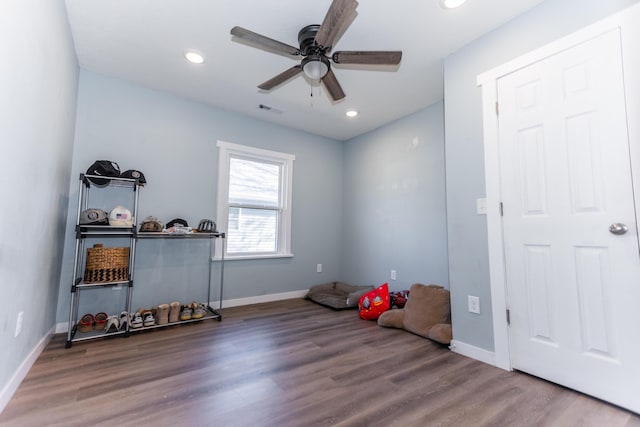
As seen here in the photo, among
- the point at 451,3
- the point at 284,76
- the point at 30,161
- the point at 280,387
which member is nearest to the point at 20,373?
the point at 30,161

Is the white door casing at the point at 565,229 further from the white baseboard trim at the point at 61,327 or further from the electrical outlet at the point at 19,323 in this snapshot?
the white baseboard trim at the point at 61,327

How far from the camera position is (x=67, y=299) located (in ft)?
8.87

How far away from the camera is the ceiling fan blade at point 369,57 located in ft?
6.48

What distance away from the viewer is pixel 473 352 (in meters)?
2.23

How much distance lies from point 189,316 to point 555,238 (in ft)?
10.7

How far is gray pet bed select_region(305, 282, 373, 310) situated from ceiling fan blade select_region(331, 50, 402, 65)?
2.72 metres

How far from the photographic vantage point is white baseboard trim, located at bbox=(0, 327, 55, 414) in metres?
1.52

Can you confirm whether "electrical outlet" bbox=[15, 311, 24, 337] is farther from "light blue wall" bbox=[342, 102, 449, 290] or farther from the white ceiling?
"light blue wall" bbox=[342, 102, 449, 290]

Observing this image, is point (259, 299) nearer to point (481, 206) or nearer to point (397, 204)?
point (397, 204)

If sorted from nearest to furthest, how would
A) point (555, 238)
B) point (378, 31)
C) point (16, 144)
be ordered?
point (16, 144)
point (555, 238)
point (378, 31)

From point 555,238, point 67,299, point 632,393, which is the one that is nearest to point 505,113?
point 555,238

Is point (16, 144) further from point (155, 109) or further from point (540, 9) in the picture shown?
point (540, 9)

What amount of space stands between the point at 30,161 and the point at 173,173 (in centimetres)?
173

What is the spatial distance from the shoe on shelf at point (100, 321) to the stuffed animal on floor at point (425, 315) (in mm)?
2704
